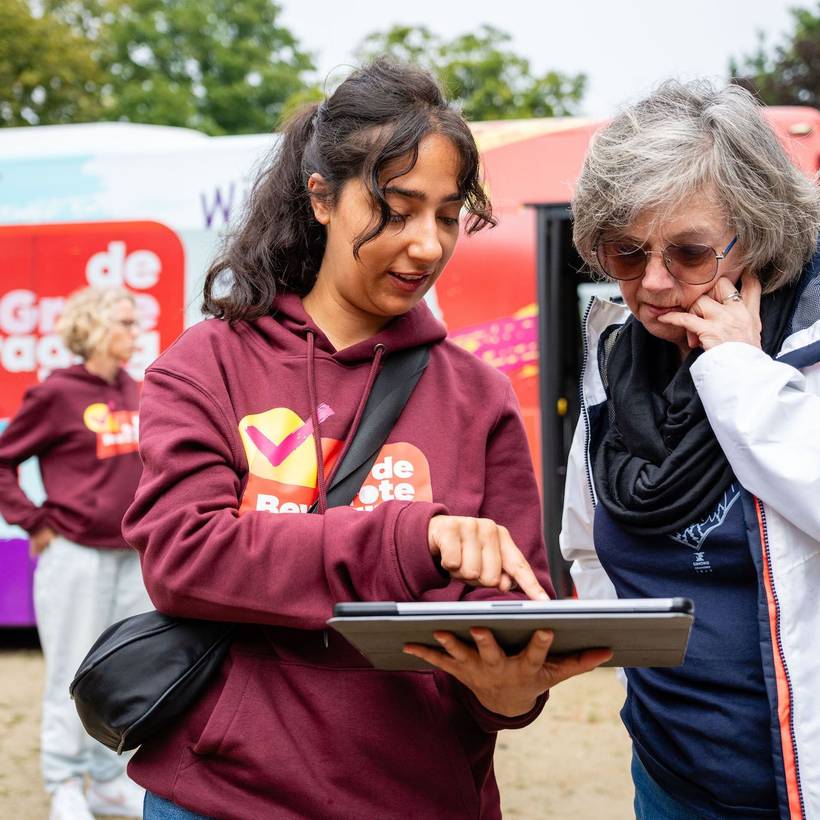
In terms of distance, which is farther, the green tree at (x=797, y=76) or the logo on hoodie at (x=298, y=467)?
the green tree at (x=797, y=76)

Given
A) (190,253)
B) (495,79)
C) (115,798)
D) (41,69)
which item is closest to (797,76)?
(495,79)

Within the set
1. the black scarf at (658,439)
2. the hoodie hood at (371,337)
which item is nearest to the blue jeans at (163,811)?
the hoodie hood at (371,337)

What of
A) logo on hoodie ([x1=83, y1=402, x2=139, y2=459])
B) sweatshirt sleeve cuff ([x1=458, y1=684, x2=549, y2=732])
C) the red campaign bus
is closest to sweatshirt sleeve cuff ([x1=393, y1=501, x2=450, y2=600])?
sweatshirt sleeve cuff ([x1=458, y1=684, x2=549, y2=732])

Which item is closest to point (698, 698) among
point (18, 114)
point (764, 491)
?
point (764, 491)

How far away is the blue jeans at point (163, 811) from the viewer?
4.73 feet

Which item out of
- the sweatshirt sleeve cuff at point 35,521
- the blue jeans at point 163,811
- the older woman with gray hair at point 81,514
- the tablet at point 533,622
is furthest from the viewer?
the sweatshirt sleeve cuff at point 35,521

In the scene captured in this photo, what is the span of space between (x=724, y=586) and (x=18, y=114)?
19.5 meters

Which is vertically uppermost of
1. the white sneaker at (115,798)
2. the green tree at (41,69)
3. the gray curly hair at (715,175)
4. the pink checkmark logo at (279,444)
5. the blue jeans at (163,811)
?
the gray curly hair at (715,175)

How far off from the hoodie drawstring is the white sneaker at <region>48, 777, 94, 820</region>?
2922 millimetres

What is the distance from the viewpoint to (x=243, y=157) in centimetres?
627

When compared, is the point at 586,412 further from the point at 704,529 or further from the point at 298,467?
the point at 298,467

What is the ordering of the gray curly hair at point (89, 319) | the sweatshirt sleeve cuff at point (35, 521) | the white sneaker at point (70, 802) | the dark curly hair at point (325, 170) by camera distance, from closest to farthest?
the dark curly hair at point (325, 170) → the white sneaker at point (70, 802) → the sweatshirt sleeve cuff at point (35, 521) → the gray curly hair at point (89, 319)

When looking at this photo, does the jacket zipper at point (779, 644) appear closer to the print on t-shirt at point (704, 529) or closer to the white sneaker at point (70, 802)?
the print on t-shirt at point (704, 529)

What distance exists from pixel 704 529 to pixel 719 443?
14cm
